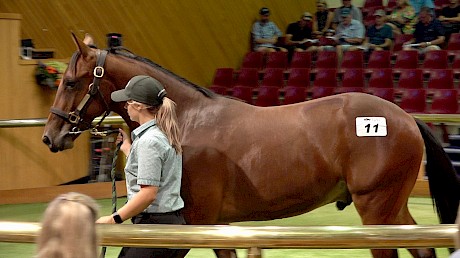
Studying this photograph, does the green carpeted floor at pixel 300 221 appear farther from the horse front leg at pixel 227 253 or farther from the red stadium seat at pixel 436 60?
the red stadium seat at pixel 436 60

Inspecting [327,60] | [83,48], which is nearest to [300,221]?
[83,48]

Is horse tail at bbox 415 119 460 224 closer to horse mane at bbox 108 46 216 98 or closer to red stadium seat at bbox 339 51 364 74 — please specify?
horse mane at bbox 108 46 216 98

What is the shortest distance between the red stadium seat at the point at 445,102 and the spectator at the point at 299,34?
4.01m

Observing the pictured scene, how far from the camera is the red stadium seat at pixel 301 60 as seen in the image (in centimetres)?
1455

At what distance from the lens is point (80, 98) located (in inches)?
183

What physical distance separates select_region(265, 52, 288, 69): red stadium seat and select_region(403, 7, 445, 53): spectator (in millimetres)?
2413

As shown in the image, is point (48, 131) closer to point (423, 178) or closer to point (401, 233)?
point (401, 233)

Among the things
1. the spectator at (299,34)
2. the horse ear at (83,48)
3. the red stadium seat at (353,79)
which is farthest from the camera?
the spectator at (299,34)

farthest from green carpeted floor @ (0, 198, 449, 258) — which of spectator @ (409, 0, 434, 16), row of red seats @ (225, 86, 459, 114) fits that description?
spectator @ (409, 0, 434, 16)

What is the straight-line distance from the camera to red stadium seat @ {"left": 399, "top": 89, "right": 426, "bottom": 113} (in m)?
11.9

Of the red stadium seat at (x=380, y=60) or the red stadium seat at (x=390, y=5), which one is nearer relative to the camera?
the red stadium seat at (x=380, y=60)

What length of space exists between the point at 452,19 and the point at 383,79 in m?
1.99

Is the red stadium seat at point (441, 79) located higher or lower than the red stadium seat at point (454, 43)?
lower

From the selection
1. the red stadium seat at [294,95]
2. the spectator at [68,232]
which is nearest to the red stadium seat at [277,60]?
the red stadium seat at [294,95]
